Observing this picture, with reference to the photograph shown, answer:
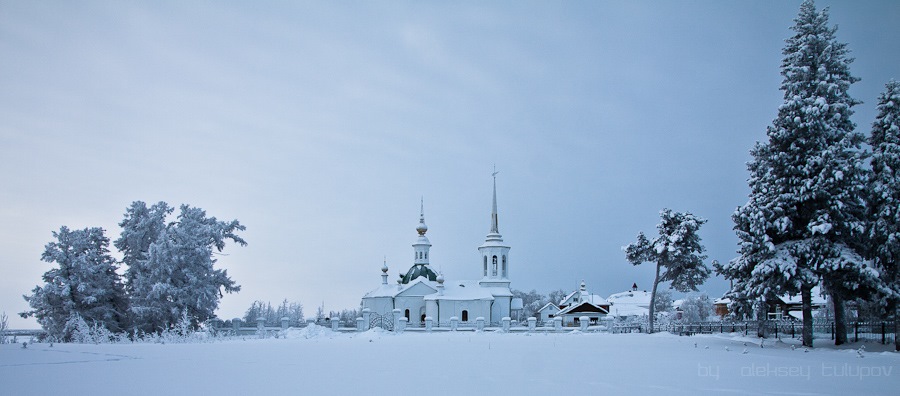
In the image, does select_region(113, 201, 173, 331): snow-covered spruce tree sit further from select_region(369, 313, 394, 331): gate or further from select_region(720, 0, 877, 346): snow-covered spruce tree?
select_region(720, 0, 877, 346): snow-covered spruce tree

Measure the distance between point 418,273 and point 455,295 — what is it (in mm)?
9320

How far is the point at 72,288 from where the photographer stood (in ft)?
112

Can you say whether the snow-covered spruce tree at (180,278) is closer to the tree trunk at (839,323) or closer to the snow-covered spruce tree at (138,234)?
the snow-covered spruce tree at (138,234)

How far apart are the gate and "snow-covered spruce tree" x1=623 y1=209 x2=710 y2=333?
19.2m

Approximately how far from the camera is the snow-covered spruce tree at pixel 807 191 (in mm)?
22672

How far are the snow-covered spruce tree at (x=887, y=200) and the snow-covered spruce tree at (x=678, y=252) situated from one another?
14007 millimetres

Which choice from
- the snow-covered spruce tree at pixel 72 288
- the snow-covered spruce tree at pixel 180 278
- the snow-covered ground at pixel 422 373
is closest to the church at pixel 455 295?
the snow-covered spruce tree at pixel 180 278

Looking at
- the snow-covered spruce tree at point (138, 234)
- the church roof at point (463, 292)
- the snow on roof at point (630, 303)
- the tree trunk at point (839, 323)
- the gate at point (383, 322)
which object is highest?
the snow-covered spruce tree at point (138, 234)

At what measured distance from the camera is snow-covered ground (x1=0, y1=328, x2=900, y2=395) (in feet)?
33.3

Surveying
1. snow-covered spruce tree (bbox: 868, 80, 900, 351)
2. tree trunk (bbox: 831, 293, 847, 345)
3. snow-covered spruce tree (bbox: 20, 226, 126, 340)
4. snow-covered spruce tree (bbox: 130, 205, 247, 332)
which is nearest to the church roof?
snow-covered spruce tree (bbox: 130, 205, 247, 332)

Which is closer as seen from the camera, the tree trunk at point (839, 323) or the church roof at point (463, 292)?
the tree trunk at point (839, 323)

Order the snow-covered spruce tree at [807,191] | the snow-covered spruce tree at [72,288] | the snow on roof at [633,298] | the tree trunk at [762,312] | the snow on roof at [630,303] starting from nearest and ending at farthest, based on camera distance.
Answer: the snow-covered spruce tree at [807,191] → the tree trunk at [762,312] → the snow-covered spruce tree at [72,288] → the snow on roof at [630,303] → the snow on roof at [633,298]

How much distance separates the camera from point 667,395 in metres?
9.85

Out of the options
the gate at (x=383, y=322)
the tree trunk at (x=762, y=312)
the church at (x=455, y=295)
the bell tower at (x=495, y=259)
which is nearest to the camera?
the tree trunk at (x=762, y=312)
